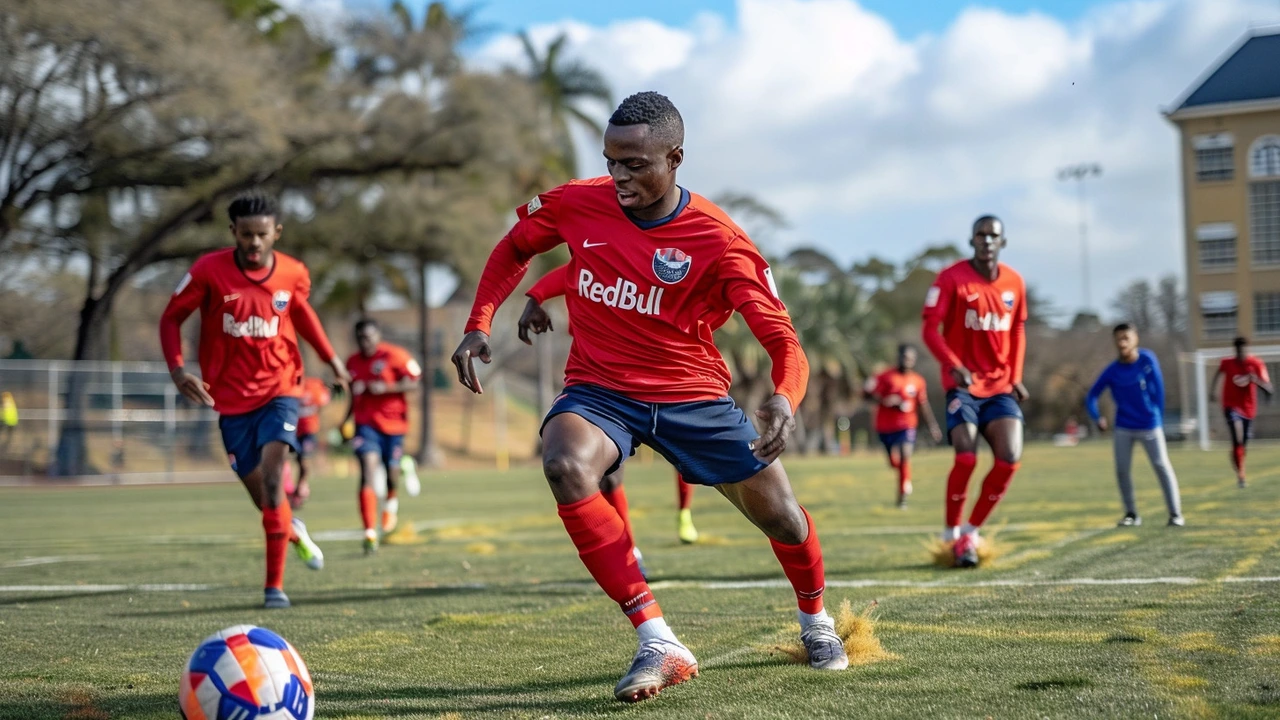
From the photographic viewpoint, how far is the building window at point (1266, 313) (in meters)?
48.7

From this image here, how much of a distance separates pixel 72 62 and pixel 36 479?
10910 mm

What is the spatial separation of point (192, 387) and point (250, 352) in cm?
52

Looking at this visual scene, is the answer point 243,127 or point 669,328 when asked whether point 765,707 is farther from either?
point 243,127

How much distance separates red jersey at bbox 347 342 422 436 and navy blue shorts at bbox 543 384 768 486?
28.7ft

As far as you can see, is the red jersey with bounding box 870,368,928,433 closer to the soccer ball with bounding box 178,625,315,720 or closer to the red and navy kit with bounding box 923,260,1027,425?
the red and navy kit with bounding box 923,260,1027,425

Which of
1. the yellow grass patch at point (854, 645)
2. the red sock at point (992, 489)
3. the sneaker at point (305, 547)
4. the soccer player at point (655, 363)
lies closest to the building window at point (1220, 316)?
the red sock at point (992, 489)

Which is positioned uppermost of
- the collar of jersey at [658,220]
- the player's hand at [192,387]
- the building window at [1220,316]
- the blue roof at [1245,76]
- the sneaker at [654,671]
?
the blue roof at [1245,76]

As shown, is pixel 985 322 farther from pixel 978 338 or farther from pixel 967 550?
pixel 967 550

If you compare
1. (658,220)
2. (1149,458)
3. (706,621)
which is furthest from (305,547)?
(1149,458)

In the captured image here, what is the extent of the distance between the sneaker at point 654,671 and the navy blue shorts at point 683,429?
62cm

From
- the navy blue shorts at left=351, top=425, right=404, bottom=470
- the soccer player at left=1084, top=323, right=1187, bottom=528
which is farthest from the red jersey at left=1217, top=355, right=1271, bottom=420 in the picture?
the navy blue shorts at left=351, top=425, right=404, bottom=470

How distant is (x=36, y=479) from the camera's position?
109ft

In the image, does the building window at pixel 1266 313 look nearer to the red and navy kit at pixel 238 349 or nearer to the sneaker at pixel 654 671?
the red and navy kit at pixel 238 349

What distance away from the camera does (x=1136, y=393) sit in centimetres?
1213
